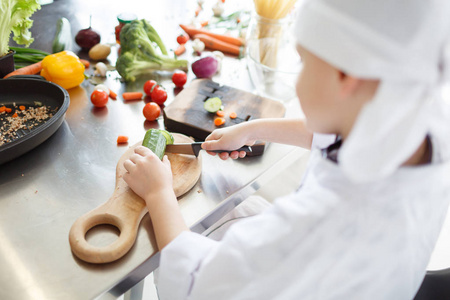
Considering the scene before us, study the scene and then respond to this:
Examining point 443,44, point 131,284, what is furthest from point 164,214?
point 443,44

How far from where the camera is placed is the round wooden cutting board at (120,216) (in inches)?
28.7

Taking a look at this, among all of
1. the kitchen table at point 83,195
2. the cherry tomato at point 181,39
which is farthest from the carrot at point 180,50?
the kitchen table at point 83,195

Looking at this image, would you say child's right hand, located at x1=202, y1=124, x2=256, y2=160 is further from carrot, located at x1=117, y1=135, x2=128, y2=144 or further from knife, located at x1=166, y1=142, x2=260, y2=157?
carrot, located at x1=117, y1=135, x2=128, y2=144

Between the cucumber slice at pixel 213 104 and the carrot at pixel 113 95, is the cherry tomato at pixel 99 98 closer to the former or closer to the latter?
the carrot at pixel 113 95

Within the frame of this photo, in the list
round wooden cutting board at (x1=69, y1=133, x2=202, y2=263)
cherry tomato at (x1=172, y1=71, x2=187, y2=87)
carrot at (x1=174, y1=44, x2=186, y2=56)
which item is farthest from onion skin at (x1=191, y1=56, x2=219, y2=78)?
round wooden cutting board at (x1=69, y1=133, x2=202, y2=263)

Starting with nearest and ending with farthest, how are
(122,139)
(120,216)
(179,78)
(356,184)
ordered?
(356,184), (120,216), (122,139), (179,78)

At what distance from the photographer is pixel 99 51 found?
1418mm

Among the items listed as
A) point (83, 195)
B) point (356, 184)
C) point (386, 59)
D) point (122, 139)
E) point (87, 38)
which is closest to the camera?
point (386, 59)

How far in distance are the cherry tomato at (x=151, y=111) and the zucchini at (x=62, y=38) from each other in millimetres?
466

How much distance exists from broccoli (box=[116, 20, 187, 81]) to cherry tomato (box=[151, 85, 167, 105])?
0.50ft

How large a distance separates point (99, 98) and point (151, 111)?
6.9 inches

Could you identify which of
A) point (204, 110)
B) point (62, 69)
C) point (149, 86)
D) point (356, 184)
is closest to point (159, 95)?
point (149, 86)

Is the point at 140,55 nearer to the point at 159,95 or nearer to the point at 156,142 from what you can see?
the point at 159,95

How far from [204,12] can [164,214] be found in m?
1.33
